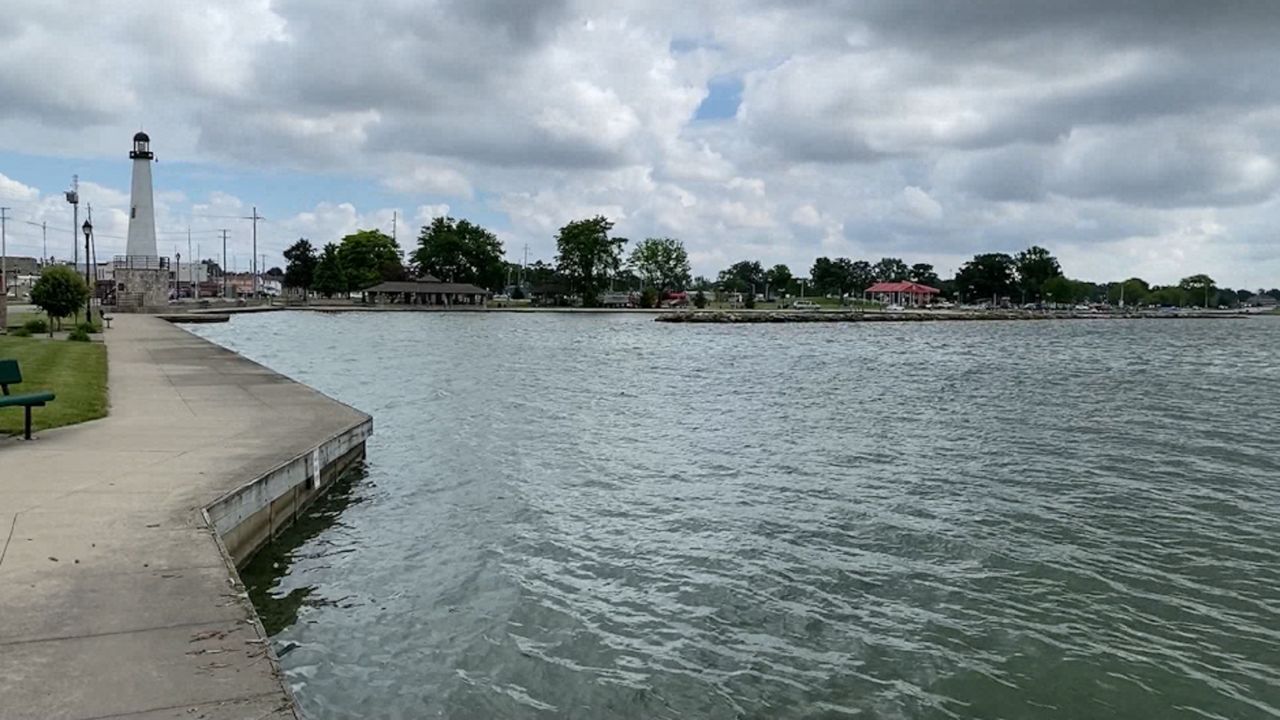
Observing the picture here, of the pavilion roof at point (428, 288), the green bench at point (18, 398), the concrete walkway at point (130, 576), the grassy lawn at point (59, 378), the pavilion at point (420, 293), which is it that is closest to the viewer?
the concrete walkway at point (130, 576)

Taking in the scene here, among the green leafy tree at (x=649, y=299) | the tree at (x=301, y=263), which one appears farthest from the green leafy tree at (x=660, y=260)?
the tree at (x=301, y=263)

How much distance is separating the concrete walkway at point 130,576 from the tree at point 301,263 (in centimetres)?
15086

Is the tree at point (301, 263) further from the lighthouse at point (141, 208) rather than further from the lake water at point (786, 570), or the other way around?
the lake water at point (786, 570)

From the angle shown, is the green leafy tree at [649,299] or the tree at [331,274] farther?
the green leafy tree at [649,299]

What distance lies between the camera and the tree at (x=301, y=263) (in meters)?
157

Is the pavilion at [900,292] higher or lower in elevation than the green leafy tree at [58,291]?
higher

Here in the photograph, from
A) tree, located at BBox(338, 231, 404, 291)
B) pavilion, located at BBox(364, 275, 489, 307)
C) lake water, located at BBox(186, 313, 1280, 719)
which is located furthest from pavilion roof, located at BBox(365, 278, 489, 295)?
lake water, located at BBox(186, 313, 1280, 719)

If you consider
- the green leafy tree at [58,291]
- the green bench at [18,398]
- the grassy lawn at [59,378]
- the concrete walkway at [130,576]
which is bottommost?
the concrete walkway at [130,576]

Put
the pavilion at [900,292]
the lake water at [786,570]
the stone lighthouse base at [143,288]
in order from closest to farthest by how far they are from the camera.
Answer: the lake water at [786,570] < the stone lighthouse base at [143,288] < the pavilion at [900,292]

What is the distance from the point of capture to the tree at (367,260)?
492 feet

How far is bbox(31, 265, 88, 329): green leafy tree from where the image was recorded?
125 ft

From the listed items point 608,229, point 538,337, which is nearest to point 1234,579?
point 538,337

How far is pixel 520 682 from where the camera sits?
24.7 feet

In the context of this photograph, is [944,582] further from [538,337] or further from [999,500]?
[538,337]
